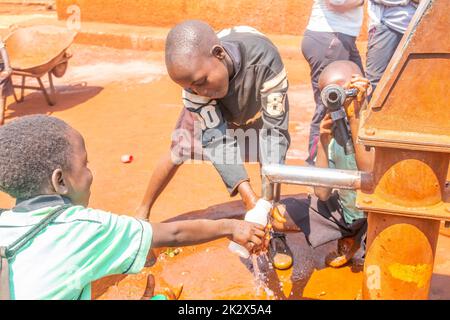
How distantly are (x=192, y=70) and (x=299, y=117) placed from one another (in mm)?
2986

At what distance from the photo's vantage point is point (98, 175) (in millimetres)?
4137

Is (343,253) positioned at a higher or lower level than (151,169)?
higher

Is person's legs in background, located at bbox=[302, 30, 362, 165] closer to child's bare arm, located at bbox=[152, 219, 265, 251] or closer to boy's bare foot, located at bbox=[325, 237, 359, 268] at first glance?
boy's bare foot, located at bbox=[325, 237, 359, 268]

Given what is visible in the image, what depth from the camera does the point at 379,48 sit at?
384cm

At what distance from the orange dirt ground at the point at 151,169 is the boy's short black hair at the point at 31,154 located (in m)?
1.37

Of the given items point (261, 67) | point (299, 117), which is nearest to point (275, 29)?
point (299, 117)

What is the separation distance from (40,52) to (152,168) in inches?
122

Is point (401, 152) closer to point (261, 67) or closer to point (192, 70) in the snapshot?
point (192, 70)

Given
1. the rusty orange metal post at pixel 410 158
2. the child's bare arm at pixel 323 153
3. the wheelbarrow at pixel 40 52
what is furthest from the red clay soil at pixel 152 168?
the rusty orange metal post at pixel 410 158

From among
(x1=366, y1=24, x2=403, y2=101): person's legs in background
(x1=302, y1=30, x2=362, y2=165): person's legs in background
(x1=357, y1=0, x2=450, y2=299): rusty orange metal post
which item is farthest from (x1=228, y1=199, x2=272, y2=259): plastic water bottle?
(x1=366, y1=24, x2=403, y2=101): person's legs in background

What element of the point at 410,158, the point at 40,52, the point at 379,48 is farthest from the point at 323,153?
the point at 40,52

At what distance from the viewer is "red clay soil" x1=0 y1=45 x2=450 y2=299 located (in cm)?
275

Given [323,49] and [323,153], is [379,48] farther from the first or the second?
[323,153]

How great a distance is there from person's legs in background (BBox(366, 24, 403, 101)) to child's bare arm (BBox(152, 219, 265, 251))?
2.35 meters
